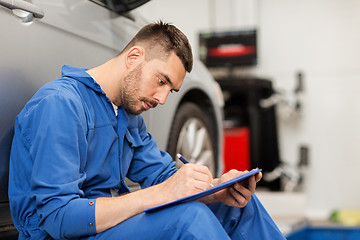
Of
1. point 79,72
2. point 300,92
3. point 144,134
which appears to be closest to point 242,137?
point 300,92

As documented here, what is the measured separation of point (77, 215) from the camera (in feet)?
3.06

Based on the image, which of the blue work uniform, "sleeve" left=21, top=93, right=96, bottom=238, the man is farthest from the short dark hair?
"sleeve" left=21, top=93, right=96, bottom=238

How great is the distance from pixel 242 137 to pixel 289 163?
102cm

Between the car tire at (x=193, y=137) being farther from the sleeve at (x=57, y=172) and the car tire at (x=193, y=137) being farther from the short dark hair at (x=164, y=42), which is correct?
the sleeve at (x=57, y=172)

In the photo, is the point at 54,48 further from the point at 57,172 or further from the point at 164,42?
the point at 57,172

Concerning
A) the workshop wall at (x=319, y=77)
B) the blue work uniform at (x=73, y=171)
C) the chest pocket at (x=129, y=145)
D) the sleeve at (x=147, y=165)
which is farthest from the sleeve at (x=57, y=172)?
the workshop wall at (x=319, y=77)

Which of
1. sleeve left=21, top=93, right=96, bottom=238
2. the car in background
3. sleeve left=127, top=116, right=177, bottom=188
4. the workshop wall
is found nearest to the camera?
sleeve left=21, top=93, right=96, bottom=238

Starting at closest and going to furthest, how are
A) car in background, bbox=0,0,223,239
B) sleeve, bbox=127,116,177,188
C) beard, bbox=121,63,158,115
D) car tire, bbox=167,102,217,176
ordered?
car in background, bbox=0,0,223,239 → beard, bbox=121,63,158,115 → sleeve, bbox=127,116,177,188 → car tire, bbox=167,102,217,176

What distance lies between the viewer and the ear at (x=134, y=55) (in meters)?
1.28

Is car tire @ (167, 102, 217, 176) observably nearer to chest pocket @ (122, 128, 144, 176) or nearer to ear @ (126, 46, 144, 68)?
chest pocket @ (122, 128, 144, 176)

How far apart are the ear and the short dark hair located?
0.07ft

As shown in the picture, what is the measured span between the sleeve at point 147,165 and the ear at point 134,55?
0.25m

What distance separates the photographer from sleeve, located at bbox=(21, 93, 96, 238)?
933mm

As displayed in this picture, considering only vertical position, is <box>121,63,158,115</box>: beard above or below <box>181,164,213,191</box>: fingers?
above
